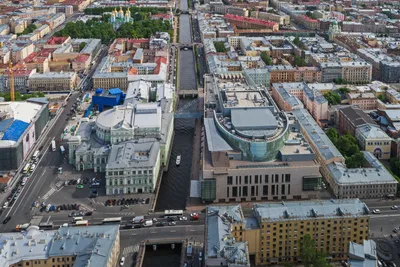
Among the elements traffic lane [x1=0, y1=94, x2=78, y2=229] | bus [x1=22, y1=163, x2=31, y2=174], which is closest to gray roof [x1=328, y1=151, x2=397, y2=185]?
traffic lane [x1=0, y1=94, x2=78, y2=229]

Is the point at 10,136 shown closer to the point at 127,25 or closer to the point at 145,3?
the point at 127,25

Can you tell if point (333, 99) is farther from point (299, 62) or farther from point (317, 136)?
point (299, 62)

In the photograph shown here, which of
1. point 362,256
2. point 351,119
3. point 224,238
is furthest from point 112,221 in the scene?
point 351,119

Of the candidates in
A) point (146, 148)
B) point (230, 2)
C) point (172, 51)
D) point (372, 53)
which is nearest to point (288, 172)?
point (146, 148)

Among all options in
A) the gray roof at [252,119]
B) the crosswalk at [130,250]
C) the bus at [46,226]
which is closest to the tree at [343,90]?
the gray roof at [252,119]

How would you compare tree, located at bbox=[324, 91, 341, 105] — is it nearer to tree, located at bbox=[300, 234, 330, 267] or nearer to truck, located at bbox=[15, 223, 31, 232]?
tree, located at bbox=[300, 234, 330, 267]

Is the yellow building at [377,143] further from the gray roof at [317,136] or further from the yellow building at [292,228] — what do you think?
the yellow building at [292,228]

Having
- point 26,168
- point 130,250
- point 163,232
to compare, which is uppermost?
point 26,168
